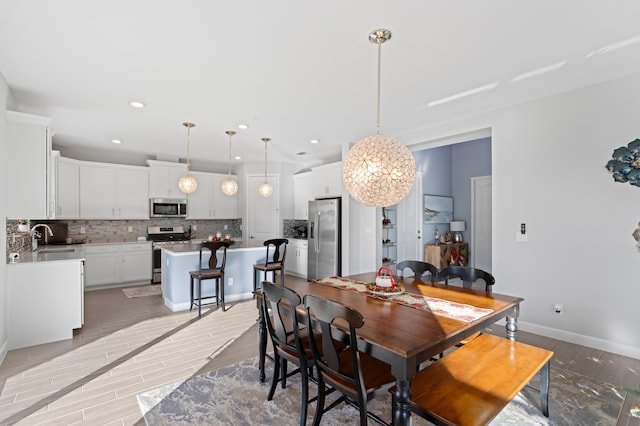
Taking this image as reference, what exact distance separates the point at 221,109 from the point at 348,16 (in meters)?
2.39

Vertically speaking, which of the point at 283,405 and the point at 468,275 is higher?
the point at 468,275

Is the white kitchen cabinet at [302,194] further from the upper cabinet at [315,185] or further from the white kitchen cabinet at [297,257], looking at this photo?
the white kitchen cabinet at [297,257]

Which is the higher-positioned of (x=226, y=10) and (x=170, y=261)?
(x=226, y=10)

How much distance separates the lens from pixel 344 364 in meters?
2.00

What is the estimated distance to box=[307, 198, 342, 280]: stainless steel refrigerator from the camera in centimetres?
608

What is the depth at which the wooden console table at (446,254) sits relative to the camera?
6574mm

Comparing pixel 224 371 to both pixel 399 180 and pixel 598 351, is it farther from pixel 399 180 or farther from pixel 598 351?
pixel 598 351

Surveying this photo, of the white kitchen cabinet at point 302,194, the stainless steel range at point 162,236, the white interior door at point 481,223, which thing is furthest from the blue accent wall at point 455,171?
the stainless steel range at point 162,236

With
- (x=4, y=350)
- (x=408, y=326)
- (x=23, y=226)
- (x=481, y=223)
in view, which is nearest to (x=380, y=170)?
(x=408, y=326)

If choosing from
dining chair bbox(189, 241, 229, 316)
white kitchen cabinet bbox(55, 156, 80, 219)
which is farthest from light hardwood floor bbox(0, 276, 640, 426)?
white kitchen cabinet bbox(55, 156, 80, 219)

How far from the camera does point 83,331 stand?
3.84 m

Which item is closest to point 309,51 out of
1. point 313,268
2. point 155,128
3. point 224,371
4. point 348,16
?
point 348,16

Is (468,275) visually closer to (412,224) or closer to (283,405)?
(283,405)

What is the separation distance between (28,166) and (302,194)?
484 centimetres
